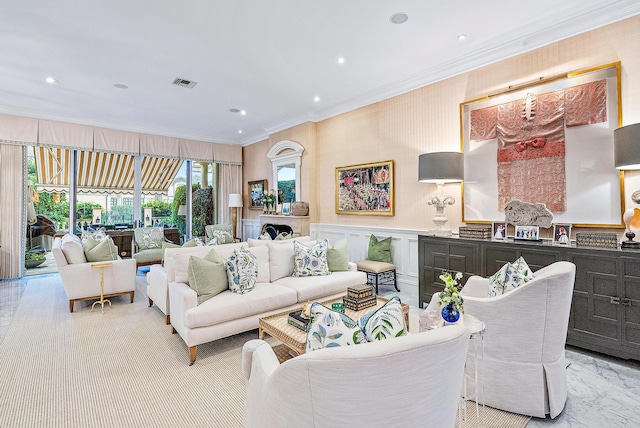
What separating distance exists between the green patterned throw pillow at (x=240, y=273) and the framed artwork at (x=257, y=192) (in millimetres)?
4397

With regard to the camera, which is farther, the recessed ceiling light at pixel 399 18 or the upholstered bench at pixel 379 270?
the upholstered bench at pixel 379 270

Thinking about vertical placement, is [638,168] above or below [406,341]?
above

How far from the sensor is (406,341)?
91cm

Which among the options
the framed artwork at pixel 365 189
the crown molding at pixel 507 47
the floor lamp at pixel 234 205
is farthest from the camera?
the floor lamp at pixel 234 205

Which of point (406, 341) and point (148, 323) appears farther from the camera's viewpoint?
point (148, 323)

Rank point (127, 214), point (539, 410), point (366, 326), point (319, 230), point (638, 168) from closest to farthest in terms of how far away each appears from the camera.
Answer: point (366, 326), point (539, 410), point (638, 168), point (319, 230), point (127, 214)

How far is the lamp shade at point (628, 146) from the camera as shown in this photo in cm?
241

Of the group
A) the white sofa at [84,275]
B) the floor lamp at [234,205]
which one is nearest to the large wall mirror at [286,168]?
the floor lamp at [234,205]

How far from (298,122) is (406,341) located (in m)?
5.82

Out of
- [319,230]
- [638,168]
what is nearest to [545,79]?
[638,168]

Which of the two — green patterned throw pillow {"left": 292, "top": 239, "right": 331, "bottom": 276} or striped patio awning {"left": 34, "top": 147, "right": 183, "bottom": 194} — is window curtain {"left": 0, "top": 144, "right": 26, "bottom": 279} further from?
green patterned throw pillow {"left": 292, "top": 239, "right": 331, "bottom": 276}

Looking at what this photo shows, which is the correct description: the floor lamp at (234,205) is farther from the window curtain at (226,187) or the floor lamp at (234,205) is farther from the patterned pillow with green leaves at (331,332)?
the patterned pillow with green leaves at (331,332)

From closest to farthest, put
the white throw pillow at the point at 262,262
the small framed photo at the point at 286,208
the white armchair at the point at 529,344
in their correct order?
the white armchair at the point at 529,344 < the white throw pillow at the point at 262,262 < the small framed photo at the point at 286,208

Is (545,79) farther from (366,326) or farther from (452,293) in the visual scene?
(366,326)
